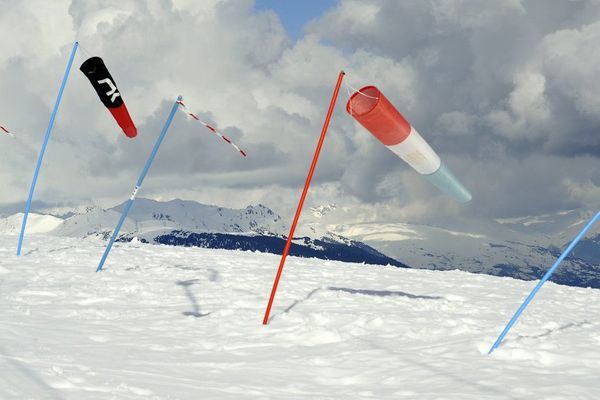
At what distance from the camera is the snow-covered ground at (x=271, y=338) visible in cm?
758

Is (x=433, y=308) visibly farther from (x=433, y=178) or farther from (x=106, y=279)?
(x=106, y=279)

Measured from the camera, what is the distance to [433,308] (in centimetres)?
1373

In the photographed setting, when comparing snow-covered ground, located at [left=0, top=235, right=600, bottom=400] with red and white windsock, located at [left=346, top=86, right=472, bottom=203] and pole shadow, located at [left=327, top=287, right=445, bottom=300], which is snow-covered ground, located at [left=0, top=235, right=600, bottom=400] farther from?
red and white windsock, located at [left=346, top=86, right=472, bottom=203]

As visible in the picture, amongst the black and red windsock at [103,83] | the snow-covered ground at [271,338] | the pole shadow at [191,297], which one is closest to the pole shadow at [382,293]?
the snow-covered ground at [271,338]

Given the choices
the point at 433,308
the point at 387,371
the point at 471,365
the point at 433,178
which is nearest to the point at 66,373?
the point at 387,371

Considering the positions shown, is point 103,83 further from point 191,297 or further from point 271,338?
point 271,338

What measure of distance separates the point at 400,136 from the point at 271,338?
418 centimetres

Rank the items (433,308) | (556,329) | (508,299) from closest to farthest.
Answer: (556,329), (433,308), (508,299)

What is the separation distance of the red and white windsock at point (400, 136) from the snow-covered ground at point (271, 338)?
2729mm

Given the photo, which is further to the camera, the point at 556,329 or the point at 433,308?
the point at 433,308

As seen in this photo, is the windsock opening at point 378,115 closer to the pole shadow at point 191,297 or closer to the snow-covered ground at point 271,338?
the snow-covered ground at point 271,338

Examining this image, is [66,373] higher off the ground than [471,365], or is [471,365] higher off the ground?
[471,365]

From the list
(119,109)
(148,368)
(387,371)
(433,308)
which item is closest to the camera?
(148,368)

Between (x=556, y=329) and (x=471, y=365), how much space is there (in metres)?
3.79
